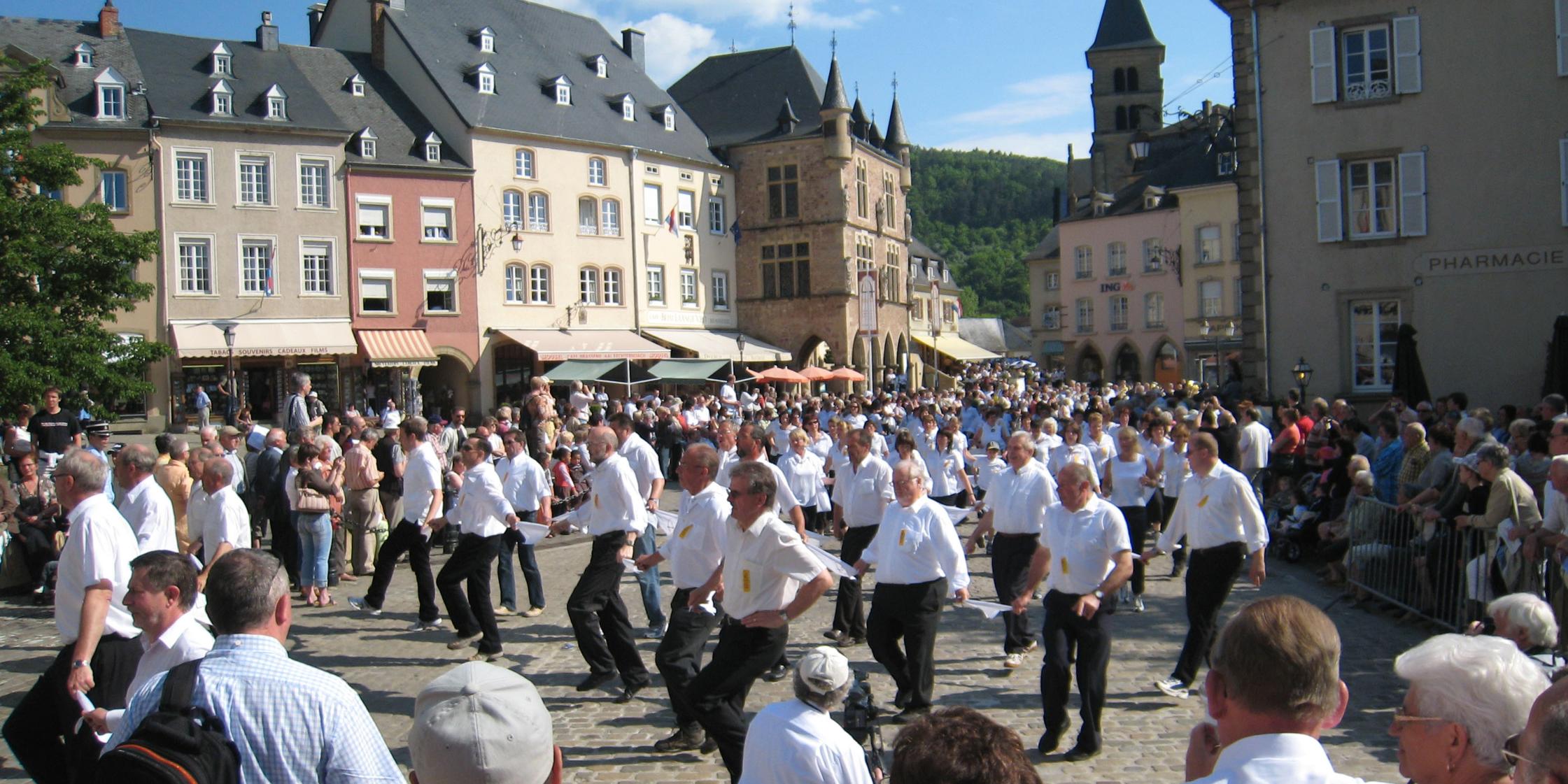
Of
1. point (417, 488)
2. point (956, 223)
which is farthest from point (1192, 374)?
point (956, 223)

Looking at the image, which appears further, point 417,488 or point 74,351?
point 74,351

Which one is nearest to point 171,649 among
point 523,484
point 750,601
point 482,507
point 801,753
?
point 801,753

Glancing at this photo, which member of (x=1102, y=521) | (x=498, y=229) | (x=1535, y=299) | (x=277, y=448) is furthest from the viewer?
(x=498, y=229)

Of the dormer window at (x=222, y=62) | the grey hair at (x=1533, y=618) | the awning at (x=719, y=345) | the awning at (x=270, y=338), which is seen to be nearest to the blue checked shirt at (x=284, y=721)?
the grey hair at (x=1533, y=618)

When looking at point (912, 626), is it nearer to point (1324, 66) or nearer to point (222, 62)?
point (1324, 66)

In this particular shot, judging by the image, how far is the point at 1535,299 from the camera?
911 inches

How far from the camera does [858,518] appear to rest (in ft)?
35.7

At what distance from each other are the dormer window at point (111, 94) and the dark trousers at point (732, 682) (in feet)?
118

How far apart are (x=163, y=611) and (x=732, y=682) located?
2960 millimetres

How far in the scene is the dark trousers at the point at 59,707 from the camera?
546cm

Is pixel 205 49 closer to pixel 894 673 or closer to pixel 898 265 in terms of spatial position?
pixel 898 265

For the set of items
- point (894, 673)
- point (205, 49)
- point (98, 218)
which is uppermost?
point (205, 49)

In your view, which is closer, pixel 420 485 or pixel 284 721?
pixel 284 721

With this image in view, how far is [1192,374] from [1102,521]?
177 ft
